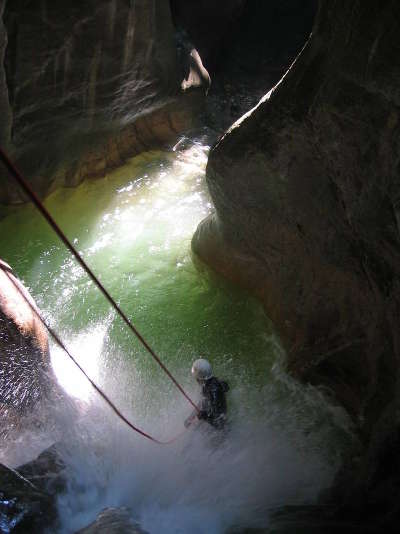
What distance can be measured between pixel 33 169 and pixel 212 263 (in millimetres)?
3337

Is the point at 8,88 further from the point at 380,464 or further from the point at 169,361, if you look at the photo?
the point at 380,464

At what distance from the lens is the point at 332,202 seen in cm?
313

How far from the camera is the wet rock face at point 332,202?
2537 mm

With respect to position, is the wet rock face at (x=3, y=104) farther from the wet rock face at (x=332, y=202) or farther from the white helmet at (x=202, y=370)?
the white helmet at (x=202, y=370)

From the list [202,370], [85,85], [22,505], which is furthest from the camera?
[85,85]

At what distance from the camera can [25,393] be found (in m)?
3.46

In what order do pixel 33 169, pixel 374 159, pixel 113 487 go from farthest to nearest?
pixel 33 169
pixel 113 487
pixel 374 159

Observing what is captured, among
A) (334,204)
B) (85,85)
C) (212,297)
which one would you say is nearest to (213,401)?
(212,297)

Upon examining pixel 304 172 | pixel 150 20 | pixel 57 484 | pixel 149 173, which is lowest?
pixel 57 484

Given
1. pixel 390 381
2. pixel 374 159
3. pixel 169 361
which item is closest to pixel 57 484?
pixel 169 361

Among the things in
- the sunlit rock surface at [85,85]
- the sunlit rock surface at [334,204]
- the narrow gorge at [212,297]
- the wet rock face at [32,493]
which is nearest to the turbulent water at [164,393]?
the narrow gorge at [212,297]

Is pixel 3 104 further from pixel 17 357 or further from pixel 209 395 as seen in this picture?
pixel 209 395

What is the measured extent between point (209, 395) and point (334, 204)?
1.93 m

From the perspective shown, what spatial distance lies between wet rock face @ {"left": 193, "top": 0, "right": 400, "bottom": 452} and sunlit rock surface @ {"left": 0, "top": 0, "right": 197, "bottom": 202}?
3197mm
